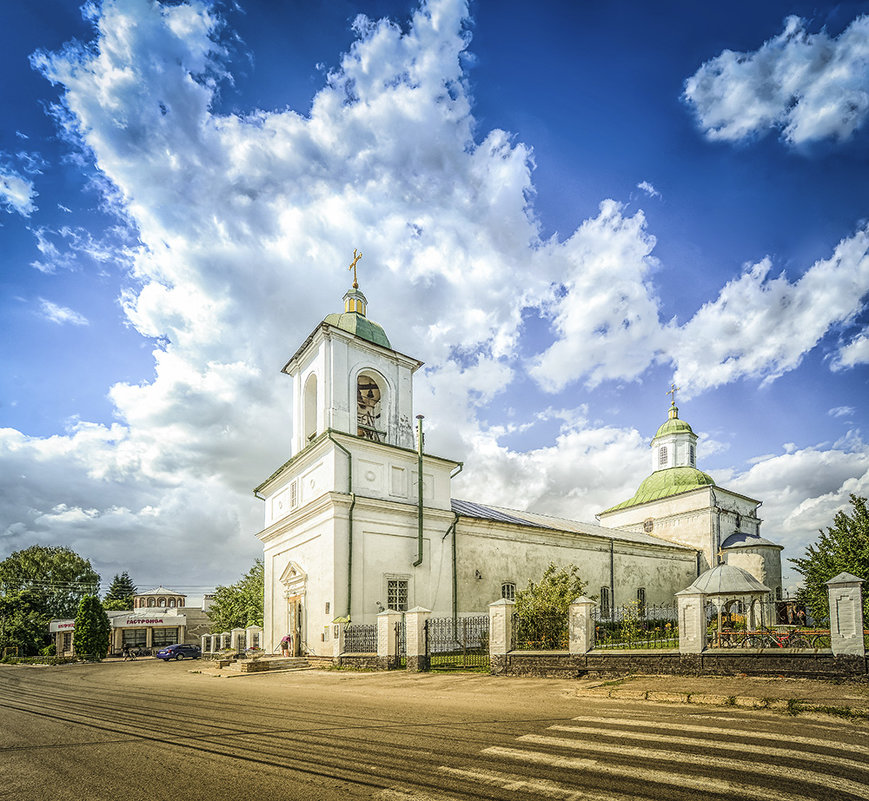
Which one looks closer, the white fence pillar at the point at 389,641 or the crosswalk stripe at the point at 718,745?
the crosswalk stripe at the point at 718,745

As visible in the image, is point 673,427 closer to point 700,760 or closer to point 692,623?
point 692,623

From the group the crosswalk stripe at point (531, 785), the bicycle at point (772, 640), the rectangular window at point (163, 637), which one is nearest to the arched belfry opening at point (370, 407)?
the bicycle at point (772, 640)

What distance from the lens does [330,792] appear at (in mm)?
5336

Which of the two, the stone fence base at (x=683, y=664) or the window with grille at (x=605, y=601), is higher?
the stone fence base at (x=683, y=664)

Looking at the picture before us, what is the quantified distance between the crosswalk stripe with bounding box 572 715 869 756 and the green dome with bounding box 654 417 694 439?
40384mm

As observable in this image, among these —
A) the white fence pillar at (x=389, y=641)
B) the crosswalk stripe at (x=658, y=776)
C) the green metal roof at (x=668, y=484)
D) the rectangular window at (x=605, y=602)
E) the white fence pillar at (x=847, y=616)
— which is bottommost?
the rectangular window at (x=605, y=602)

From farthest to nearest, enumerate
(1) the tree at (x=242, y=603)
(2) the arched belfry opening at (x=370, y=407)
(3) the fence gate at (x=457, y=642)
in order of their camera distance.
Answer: (1) the tree at (x=242, y=603), (2) the arched belfry opening at (x=370, y=407), (3) the fence gate at (x=457, y=642)

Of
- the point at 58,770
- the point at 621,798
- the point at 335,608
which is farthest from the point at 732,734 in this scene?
the point at 335,608

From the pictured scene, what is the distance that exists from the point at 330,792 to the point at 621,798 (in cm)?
256

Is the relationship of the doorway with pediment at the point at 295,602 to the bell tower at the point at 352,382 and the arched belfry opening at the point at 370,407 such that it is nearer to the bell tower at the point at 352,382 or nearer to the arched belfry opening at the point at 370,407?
the bell tower at the point at 352,382

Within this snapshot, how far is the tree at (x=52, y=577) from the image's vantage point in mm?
50625

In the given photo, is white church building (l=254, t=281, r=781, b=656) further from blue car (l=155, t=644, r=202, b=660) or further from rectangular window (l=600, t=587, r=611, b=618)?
blue car (l=155, t=644, r=202, b=660)

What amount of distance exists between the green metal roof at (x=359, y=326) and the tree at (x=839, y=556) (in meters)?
16.2

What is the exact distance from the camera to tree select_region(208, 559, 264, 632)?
35.4 metres
